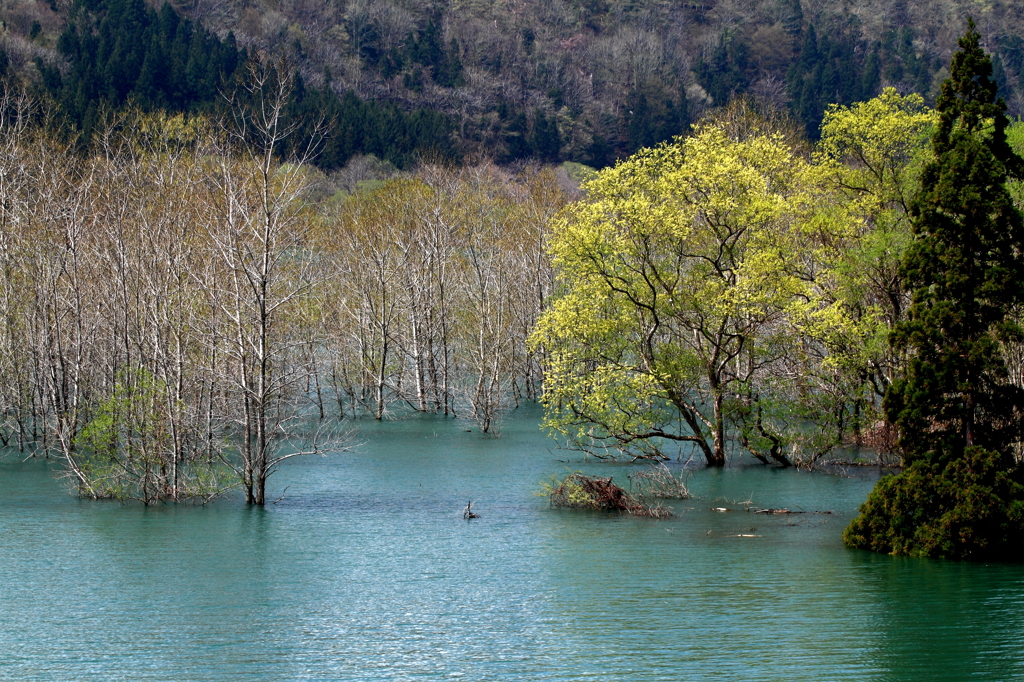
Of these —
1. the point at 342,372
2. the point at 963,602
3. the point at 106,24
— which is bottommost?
the point at 963,602

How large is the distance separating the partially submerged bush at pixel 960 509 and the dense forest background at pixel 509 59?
92.6 metres

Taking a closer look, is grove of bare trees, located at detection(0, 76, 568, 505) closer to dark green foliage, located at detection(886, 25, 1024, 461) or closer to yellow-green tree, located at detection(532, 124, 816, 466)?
yellow-green tree, located at detection(532, 124, 816, 466)

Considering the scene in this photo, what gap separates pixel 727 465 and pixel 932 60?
472 feet

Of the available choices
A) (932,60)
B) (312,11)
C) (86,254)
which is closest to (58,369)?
(86,254)

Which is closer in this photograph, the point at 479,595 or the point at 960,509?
the point at 479,595

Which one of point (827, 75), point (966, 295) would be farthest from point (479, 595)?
point (827, 75)

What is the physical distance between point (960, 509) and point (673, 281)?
15192 millimetres

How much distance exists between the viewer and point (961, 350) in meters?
24.9

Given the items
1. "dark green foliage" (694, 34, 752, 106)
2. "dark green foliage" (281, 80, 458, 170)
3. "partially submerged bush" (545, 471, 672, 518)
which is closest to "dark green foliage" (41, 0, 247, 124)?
"dark green foliage" (281, 80, 458, 170)

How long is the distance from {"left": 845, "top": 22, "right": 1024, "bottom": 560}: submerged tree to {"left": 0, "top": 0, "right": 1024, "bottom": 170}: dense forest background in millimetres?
91344

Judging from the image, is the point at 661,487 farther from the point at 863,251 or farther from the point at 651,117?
the point at 651,117

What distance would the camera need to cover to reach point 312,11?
534 feet

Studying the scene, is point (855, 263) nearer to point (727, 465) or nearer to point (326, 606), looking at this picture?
point (727, 465)

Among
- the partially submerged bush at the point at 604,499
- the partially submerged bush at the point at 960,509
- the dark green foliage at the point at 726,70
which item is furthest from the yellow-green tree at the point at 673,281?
the dark green foliage at the point at 726,70
